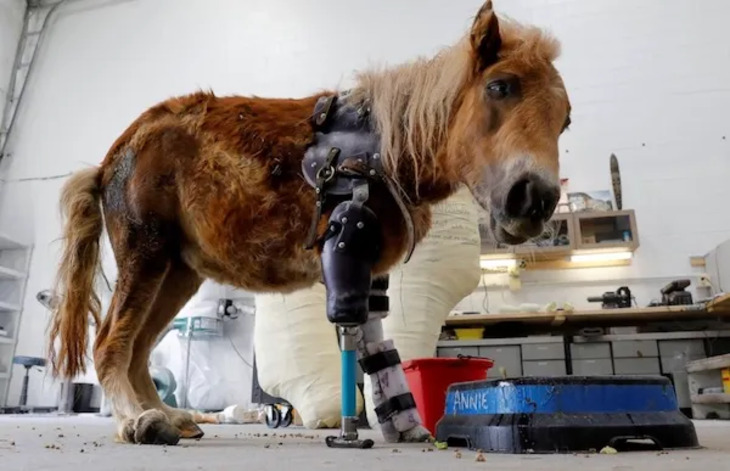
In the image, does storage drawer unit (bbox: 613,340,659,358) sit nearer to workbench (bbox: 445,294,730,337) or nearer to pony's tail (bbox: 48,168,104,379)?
workbench (bbox: 445,294,730,337)

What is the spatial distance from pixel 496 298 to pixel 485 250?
46 cm

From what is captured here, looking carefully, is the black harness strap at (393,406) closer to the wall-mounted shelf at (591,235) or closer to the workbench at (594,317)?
the workbench at (594,317)

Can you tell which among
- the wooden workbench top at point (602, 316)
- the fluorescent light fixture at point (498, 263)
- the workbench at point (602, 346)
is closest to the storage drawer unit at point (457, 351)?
the workbench at point (602, 346)

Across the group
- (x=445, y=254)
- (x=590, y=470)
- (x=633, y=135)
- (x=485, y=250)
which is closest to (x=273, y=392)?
(x=445, y=254)

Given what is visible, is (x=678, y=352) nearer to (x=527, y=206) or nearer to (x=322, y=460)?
(x=527, y=206)

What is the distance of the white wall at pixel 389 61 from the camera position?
4.08 metres

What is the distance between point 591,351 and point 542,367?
0.93ft

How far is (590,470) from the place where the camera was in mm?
670

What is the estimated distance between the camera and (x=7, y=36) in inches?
220

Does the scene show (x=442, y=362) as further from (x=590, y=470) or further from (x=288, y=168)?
(x=590, y=470)

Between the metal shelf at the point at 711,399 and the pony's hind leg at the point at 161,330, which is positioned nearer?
the pony's hind leg at the point at 161,330

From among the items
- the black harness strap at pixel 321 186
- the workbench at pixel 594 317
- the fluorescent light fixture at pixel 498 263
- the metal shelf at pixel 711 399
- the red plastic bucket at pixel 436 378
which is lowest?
the metal shelf at pixel 711 399

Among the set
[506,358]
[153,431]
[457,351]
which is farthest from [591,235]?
[153,431]

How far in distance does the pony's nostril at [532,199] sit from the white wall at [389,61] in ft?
9.69
